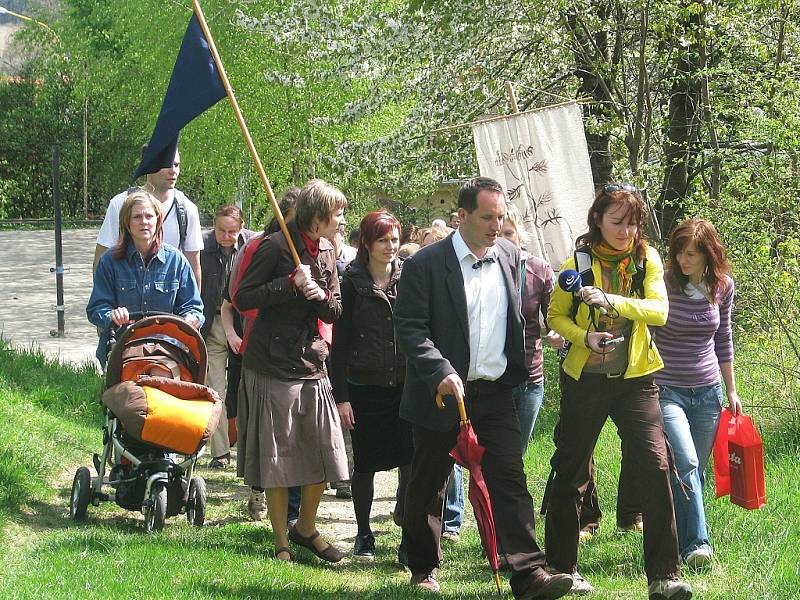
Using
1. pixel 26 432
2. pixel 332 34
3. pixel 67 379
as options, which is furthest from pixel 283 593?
pixel 332 34

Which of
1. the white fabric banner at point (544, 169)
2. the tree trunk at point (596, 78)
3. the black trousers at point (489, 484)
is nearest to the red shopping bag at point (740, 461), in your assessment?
the black trousers at point (489, 484)

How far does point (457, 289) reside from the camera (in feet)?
19.7

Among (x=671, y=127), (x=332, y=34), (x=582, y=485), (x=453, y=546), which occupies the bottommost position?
(x=453, y=546)

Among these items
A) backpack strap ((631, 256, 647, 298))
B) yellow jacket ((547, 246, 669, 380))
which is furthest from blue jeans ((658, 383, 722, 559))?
backpack strap ((631, 256, 647, 298))

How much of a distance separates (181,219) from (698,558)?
14.7 feet

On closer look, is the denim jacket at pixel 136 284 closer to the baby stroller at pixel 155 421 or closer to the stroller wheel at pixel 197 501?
the baby stroller at pixel 155 421

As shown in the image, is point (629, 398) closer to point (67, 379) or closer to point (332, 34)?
point (67, 379)

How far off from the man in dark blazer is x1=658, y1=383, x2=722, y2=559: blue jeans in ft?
3.02

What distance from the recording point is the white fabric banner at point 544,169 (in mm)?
10211

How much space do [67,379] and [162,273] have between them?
4.94 metres

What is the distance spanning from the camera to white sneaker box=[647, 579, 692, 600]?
224 inches

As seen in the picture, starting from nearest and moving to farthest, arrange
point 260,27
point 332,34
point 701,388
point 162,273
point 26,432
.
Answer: point 701,388 → point 162,273 → point 26,432 → point 332,34 → point 260,27

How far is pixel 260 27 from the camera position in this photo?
19656 millimetres

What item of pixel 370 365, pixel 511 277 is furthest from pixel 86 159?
pixel 511 277
